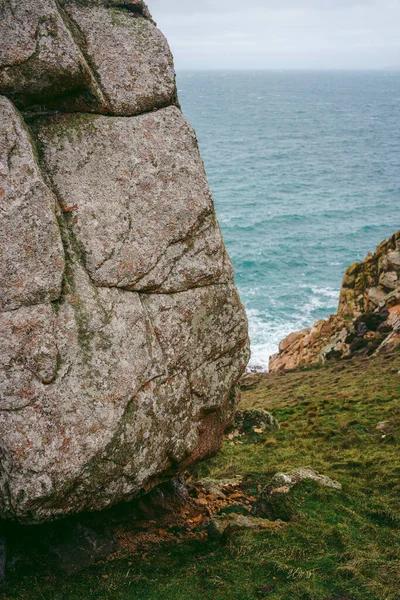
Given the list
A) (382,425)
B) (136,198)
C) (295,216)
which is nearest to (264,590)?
(136,198)

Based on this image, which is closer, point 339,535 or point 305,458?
point 339,535

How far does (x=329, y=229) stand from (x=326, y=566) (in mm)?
88692

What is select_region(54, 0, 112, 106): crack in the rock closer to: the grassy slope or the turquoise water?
the grassy slope

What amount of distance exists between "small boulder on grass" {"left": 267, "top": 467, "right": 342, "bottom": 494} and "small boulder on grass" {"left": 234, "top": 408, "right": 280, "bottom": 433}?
7339mm

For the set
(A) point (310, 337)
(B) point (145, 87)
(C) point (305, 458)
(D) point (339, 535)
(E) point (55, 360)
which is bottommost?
(A) point (310, 337)

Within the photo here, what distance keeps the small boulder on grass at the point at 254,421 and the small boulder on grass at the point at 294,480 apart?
7339mm

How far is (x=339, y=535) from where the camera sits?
13758mm

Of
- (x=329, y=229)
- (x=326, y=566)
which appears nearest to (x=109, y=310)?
(x=326, y=566)

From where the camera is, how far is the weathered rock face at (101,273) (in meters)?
10.4

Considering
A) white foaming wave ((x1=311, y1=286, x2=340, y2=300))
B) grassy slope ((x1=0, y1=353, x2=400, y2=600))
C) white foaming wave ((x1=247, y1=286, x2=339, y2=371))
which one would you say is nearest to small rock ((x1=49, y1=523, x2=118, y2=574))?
grassy slope ((x1=0, y1=353, x2=400, y2=600))

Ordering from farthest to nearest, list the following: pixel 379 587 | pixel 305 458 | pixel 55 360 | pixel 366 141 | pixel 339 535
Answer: pixel 366 141 → pixel 305 458 → pixel 339 535 → pixel 379 587 → pixel 55 360

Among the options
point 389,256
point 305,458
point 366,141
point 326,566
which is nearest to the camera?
point 326,566

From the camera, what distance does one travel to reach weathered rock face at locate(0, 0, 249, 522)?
10.4 m

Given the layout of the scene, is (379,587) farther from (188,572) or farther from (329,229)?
(329,229)
